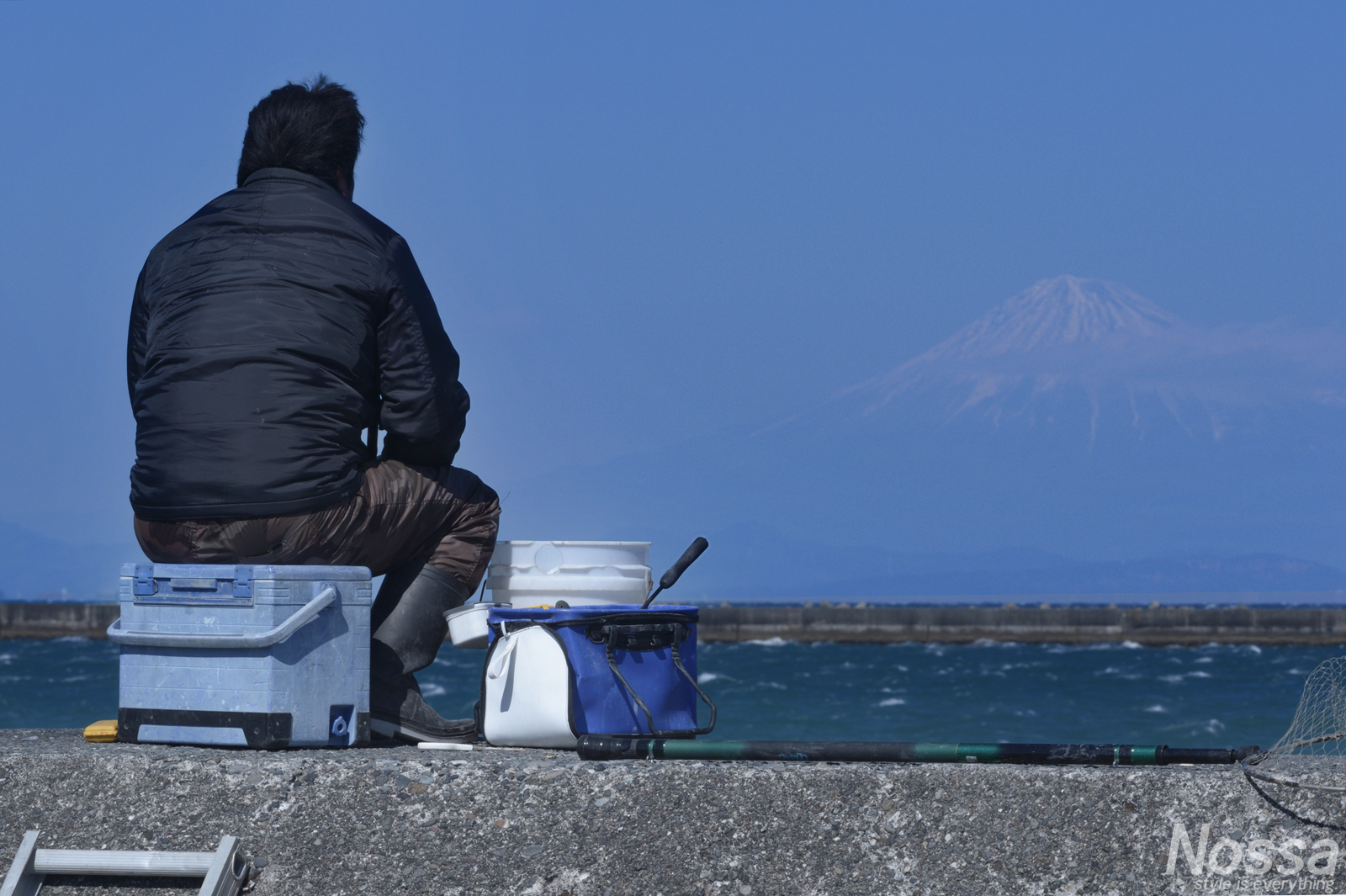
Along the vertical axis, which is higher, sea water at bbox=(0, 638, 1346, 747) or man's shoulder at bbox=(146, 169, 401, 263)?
man's shoulder at bbox=(146, 169, 401, 263)

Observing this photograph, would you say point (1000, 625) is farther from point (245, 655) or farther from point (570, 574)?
point (245, 655)

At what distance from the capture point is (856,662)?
41.2m

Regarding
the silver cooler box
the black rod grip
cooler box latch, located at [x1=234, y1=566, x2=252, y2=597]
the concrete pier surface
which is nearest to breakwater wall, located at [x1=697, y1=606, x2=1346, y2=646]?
the black rod grip

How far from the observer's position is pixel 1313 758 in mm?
3059

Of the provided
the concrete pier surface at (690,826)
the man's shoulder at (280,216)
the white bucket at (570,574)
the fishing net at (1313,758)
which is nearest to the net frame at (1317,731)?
the fishing net at (1313,758)

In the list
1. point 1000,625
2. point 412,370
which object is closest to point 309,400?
point 412,370

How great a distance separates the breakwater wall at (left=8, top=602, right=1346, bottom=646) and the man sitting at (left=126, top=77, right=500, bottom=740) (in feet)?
160

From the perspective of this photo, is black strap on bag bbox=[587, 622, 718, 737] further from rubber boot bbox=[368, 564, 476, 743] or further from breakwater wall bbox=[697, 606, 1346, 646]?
breakwater wall bbox=[697, 606, 1346, 646]

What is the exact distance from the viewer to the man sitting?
10.6ft

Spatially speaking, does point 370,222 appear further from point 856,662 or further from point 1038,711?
point 856,662

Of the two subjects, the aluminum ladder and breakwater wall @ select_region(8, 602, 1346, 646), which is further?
breakwater wall @ select_region(8, 602, 1346, 646)

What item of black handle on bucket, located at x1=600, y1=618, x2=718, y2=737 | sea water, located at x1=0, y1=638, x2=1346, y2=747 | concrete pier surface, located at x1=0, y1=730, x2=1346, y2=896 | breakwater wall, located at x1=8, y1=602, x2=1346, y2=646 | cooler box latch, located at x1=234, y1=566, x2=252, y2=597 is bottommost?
sea water, located at x1=0, y1=638, x2=1346, y2=747

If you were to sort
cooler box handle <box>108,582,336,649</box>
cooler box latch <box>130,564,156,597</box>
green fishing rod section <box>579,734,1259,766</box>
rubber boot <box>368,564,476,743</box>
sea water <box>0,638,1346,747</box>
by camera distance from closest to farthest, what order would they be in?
green fishing rod section <box>579,734,1259,766</box> → cooler box handle <box>108,582,336,649</box> → cooler box latch <box>130,564,156,597</box> → rubber boot <box>368,564,476,743</box> → sea water <box>0,638,1346,747</box>

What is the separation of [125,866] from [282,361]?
1.21m
